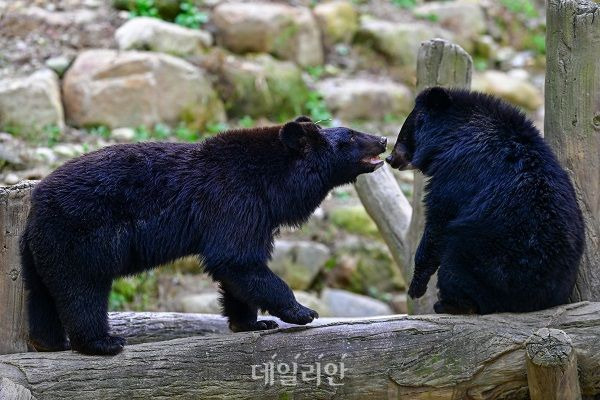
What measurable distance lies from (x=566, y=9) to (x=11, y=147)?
6189mm

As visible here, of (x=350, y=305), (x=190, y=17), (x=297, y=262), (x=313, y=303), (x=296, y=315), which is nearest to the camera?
(x=296, y=315)

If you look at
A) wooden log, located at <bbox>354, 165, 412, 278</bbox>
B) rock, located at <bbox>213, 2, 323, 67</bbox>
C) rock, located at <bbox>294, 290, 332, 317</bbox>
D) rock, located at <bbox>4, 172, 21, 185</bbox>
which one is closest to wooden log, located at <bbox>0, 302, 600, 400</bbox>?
wooden log, located at <bbox>354, 165, 412, 278</bbox>

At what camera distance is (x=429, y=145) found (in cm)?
496

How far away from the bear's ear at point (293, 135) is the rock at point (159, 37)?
19.7 ft

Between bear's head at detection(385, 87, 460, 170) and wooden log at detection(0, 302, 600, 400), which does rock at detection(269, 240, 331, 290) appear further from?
wooden log at detection(0, 302, 600, 400)

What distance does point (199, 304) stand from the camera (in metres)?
8.30

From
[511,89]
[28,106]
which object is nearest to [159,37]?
[28,106]

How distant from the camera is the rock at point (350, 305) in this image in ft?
29.6

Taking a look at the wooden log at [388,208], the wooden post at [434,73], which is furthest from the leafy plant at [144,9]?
the wooden post at [434,73]

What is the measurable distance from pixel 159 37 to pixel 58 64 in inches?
53.0

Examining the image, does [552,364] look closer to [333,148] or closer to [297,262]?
[333,148]

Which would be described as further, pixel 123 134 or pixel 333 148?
pixel 123 134

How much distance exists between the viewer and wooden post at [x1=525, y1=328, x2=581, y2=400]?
3.79 metres

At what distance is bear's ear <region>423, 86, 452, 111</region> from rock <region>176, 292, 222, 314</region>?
3.98 metres
